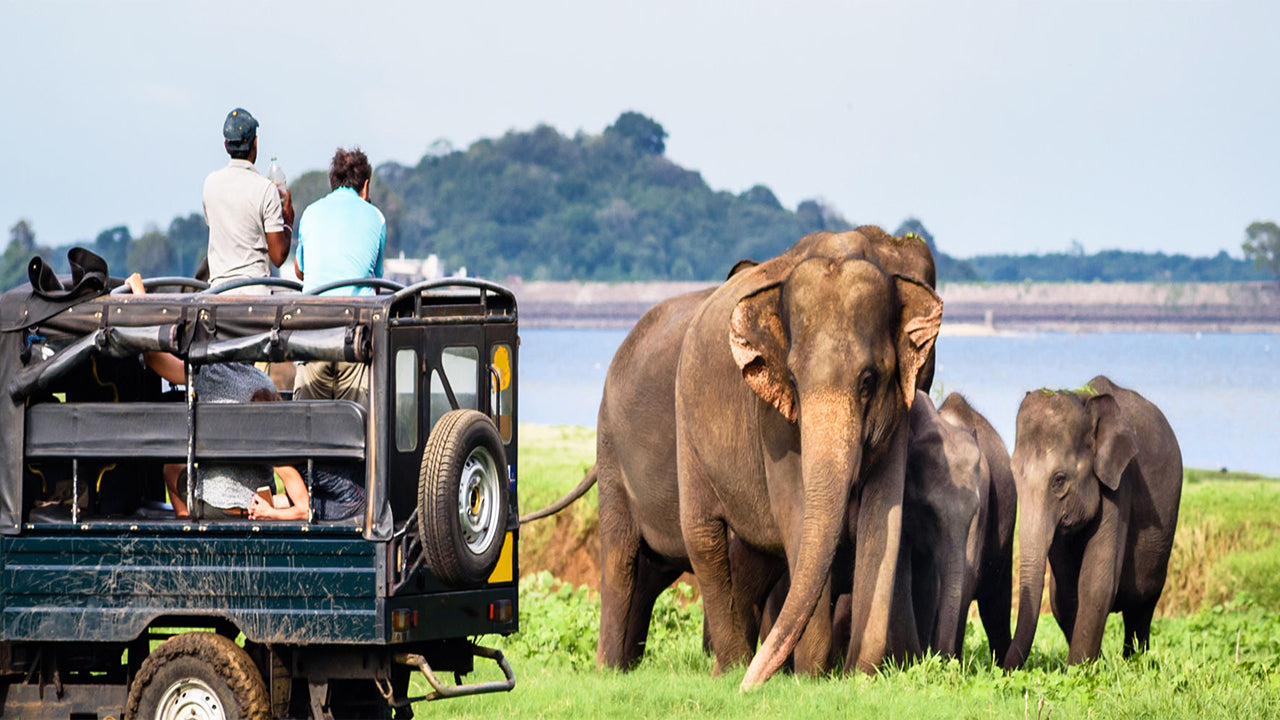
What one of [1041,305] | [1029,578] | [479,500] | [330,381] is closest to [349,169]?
[330,381]

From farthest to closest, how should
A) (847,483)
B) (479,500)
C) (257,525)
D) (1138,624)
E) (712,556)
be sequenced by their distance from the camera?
(1138,624)
(712,556)
(847,483)
(479,500)
(257,525)

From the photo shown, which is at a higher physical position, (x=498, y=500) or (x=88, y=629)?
(x=498, y=500)

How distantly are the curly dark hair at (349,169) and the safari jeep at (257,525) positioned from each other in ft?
5.54

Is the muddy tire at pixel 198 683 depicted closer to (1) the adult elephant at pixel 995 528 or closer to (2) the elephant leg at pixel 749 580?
(2) the elephant leg at pixel 749 580

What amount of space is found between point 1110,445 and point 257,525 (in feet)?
28.6

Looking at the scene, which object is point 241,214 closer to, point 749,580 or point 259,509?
point 259,509

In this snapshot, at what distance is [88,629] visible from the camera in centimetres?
986

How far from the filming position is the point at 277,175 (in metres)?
12.2

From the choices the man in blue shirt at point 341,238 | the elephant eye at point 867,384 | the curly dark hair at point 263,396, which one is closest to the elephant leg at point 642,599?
the elephant eye at point 867,384

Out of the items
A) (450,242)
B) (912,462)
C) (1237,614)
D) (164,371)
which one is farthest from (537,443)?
(450,242)

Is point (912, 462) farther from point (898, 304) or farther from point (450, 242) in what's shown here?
point (450, 242)

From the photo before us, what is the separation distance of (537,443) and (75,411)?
24415mm

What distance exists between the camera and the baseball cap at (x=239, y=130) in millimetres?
11469

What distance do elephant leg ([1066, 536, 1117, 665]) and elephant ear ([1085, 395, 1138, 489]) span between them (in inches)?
23.2
